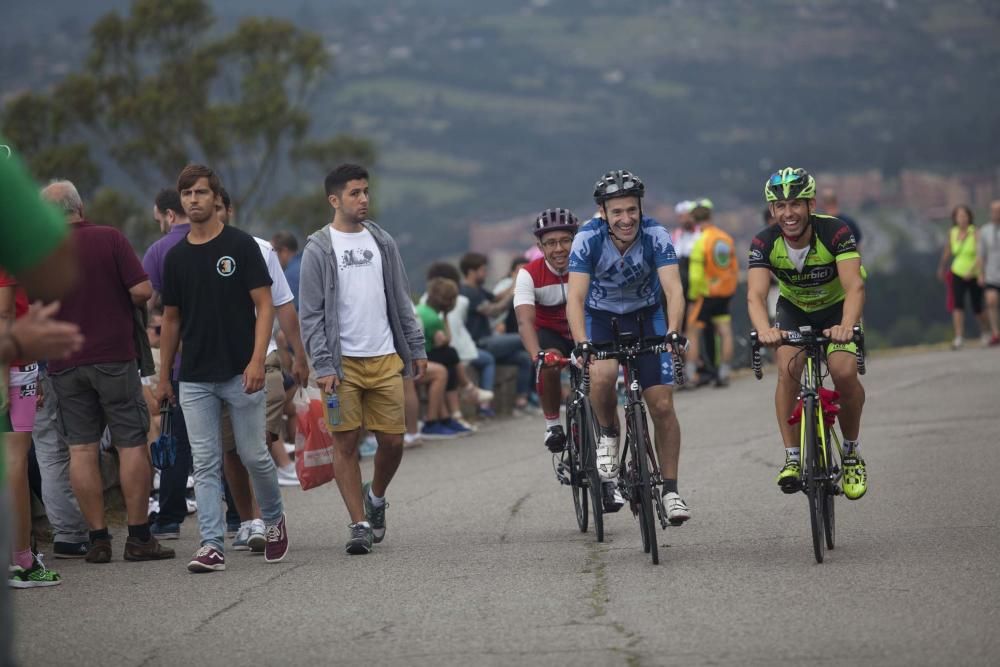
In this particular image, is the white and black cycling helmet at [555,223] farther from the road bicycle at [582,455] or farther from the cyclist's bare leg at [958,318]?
the cyclist's bare leg at [958,318]

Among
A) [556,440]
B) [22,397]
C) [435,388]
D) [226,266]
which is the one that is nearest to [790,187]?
[556,440]

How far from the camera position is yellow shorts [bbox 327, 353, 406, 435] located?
32.1 ft

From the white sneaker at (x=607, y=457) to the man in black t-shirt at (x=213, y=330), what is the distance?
6.48 feet

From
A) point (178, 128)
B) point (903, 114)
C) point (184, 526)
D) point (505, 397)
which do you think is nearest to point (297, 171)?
point (178, 128)

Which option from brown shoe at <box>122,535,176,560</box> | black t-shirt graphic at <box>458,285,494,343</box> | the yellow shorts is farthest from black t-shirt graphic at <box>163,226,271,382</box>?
black t-shirt graphic at <box>458,285,494,343</box>

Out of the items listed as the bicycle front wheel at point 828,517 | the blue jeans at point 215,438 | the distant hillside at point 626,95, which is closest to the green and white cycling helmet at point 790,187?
the bicycle front wheel at point 828,517

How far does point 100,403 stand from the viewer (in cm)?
953

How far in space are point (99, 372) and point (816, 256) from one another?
421cm

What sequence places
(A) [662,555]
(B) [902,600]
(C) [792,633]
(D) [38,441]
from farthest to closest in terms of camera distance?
1. (D) [38,441]
2. (A) [662,555]
3. (B) [902,600]
4. (C) [792,633]

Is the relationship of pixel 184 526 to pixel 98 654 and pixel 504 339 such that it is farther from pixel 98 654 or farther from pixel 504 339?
pixel 504 339

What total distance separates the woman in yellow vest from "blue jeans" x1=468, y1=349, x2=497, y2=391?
9.52 meters

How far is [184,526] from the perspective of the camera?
1164 centimetres

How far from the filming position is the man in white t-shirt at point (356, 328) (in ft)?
31.7

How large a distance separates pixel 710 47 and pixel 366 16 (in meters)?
42.0
